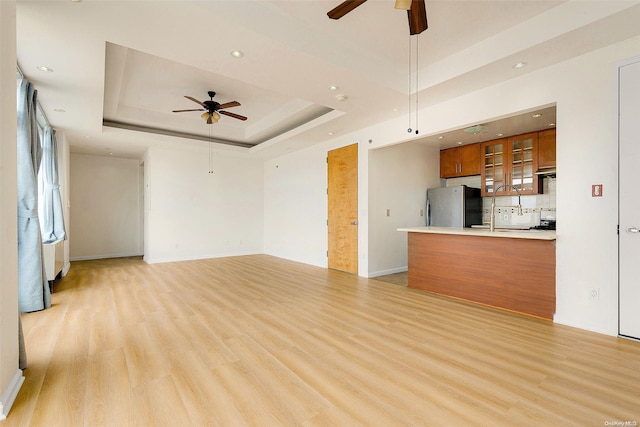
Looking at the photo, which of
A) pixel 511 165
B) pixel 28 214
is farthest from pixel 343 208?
pixel 28 214

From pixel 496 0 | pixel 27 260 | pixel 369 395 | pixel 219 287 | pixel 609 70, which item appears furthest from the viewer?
pixel 219 287

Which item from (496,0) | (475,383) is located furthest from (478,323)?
(496,0)

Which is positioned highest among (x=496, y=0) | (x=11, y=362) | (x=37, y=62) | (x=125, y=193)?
(x=496, y=0)

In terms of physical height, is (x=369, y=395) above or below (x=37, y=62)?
below

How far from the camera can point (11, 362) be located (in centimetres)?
185

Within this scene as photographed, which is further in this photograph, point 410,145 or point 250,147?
point 250,147

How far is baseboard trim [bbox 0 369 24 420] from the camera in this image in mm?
1647

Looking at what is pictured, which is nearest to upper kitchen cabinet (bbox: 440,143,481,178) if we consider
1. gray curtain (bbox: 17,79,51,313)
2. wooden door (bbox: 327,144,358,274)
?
wooden door (bbox: 327,144,358,274)

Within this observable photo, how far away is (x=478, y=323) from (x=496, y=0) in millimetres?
Answer: 2940

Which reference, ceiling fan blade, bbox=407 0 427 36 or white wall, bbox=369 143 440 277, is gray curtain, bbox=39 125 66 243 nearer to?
white wall, bbox=369 143 440 277

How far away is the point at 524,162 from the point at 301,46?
Result: 455cm

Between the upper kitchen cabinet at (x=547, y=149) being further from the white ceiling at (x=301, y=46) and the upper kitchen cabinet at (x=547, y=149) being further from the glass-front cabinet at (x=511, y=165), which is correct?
the white ceiling at (x=301, y=46)

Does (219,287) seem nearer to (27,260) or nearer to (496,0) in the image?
(27,260)

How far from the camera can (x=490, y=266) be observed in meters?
3.62
